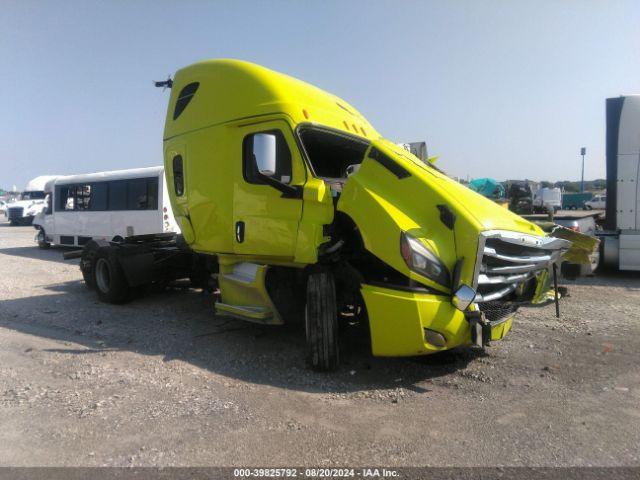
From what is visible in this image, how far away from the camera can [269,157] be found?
4984 mm

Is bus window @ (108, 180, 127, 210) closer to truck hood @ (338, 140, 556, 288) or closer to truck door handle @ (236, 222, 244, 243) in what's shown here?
truck door handle @ (236, 222, 244, 243)

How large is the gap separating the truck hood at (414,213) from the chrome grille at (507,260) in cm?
8

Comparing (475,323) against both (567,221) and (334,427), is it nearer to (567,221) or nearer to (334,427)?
(334,427)

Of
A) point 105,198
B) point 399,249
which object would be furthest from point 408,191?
point 105,198

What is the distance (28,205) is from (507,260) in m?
35.0

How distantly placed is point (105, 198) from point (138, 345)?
10258mm

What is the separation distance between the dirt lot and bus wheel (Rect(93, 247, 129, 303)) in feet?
3.24

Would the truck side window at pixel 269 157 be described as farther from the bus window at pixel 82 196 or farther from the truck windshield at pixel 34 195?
the truck windshield at pixel 34 195

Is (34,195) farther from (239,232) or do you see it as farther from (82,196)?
(239,232)

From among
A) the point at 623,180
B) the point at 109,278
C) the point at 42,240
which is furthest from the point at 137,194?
the point at 623,180

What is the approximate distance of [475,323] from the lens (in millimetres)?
3963

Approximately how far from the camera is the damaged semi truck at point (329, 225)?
155 inches

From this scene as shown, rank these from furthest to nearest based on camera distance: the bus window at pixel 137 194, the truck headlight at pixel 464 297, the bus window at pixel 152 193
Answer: the bus window at pixel 137 194
the bus window at pixel 152 193
the truck headlight at pixel 464 297

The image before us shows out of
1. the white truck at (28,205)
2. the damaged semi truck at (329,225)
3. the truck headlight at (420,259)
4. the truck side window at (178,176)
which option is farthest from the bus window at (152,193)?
the white truck at (28,205)
